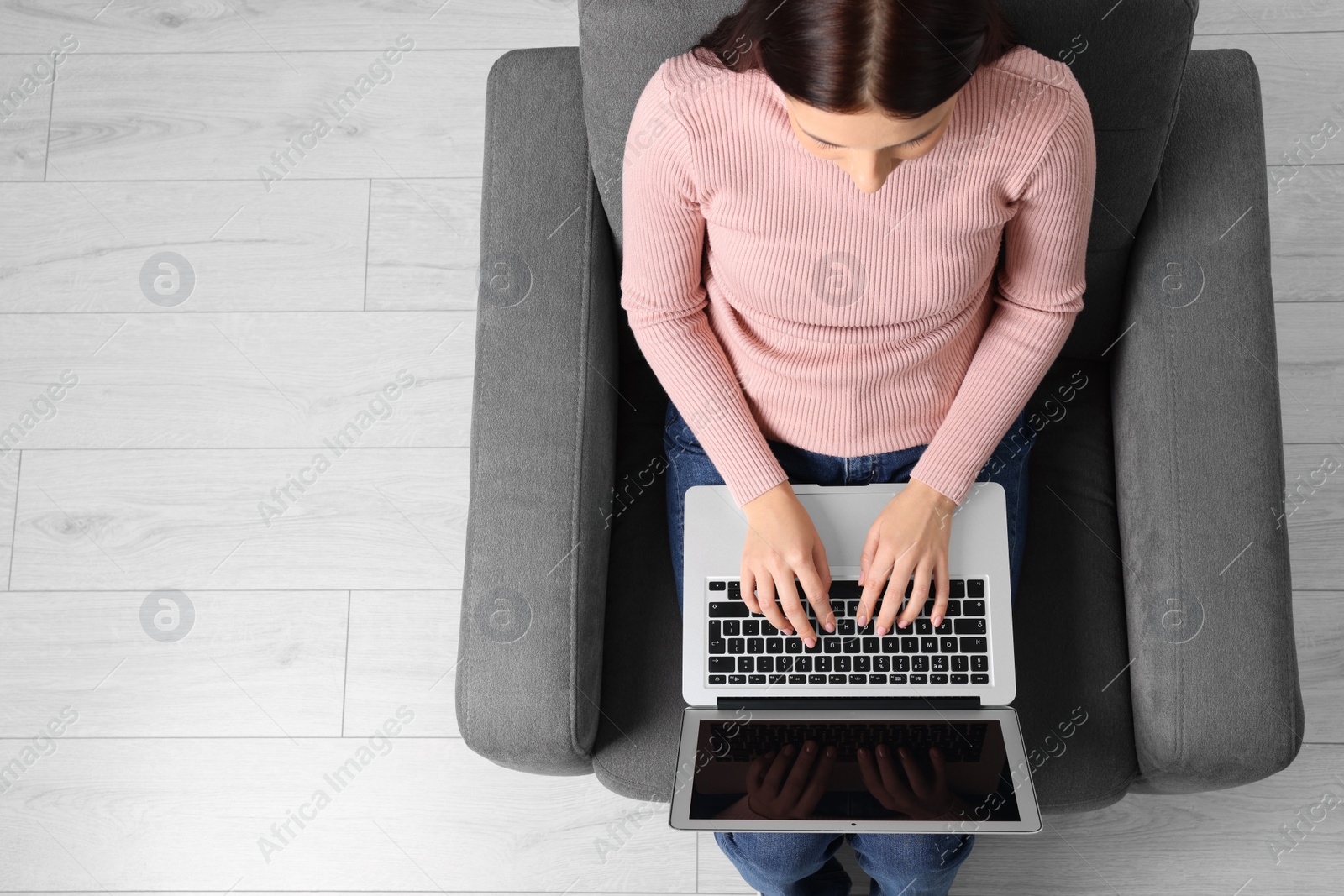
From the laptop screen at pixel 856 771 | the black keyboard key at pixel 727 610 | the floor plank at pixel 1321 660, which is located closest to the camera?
the laptop screen at pixel 856 771

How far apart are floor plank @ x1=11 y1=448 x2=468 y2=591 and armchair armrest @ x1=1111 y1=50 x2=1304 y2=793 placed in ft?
3.35

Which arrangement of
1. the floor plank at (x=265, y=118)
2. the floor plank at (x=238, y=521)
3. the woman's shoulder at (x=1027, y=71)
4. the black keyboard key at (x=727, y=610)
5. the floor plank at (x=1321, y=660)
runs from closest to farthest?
the woman's shoulder at (x=1027, y=71) < the black keyboard key at (x=727, y=610) < the floor plank at (x=1321, y=660) < the floor plank at (x=238, y=521) < the floor plank at (x=265, y=118)

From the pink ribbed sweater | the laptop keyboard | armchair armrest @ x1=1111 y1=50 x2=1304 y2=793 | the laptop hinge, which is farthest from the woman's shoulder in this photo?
the laptop hinge

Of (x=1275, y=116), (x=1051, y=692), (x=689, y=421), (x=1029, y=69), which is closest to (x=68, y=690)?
(x=689, y=421)

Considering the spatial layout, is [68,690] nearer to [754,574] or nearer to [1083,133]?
[754,574]

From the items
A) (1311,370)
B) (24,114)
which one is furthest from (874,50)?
(24,114)

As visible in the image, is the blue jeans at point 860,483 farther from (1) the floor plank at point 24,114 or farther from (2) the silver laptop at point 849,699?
(1) the floor plank at point 24,114

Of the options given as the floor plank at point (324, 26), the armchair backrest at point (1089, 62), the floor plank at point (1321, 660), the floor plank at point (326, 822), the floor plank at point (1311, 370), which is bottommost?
the floor plank at point (326, 822)

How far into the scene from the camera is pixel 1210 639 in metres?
1.02

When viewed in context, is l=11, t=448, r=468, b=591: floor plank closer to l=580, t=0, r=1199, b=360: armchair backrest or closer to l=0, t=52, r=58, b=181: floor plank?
l=0, t=52, r=58, b=181: floor plank

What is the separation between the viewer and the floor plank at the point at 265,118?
5.70 ft

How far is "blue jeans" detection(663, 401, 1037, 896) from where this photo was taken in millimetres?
1134

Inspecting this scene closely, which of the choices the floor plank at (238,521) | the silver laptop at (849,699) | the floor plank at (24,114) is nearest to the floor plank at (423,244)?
the floor plank at (238,521)

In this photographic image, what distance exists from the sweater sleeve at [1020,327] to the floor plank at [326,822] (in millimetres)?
764
